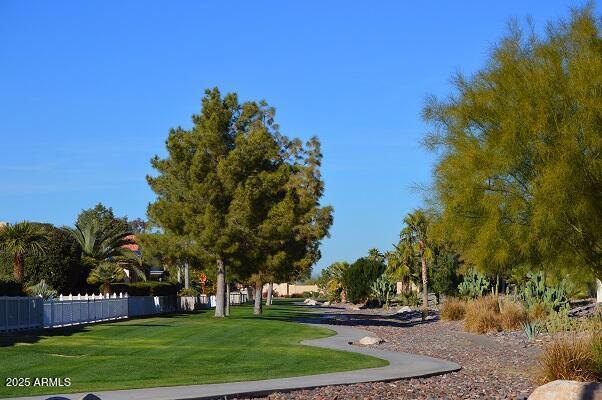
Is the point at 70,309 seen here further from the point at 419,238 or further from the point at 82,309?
the point at 419,238

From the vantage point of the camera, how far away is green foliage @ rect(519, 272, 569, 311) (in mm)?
36125

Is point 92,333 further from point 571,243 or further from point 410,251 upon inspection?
point 410,251

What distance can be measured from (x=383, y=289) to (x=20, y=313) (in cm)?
4724

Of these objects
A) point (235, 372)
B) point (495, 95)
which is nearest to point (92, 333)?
point (235, 372)

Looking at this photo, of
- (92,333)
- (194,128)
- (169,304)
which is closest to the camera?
(92,333)

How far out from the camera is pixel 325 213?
225 ft

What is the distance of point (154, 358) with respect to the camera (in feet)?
68.7

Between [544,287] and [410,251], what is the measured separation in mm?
33111

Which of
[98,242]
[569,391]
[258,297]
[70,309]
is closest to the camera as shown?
[569,391]

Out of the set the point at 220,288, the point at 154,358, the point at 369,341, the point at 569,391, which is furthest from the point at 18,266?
the point at 569,391

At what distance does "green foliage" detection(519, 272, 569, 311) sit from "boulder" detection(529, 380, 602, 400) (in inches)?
886

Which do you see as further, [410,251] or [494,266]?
[410,251]

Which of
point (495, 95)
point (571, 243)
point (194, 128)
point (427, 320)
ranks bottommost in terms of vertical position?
point (427, 320)

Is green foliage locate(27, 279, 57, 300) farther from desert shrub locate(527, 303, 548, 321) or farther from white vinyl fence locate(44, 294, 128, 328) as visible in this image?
desert shrub locate(527, 303, 548, 321)
